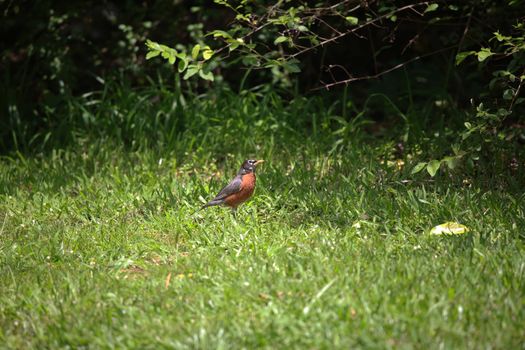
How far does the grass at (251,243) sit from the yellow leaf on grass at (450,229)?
0.36 ft

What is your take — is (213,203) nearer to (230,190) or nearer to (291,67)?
(230,190)

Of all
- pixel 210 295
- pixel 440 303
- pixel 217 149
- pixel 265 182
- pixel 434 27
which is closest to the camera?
Answer: pixel 440 303

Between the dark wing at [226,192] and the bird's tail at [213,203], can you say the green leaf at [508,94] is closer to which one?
the dark wing at [226,192]

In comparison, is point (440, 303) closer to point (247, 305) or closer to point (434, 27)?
point (247, 305)

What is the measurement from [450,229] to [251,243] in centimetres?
140

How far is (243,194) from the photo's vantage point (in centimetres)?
588

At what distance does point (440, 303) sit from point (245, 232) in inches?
76.8

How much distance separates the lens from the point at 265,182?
658cm

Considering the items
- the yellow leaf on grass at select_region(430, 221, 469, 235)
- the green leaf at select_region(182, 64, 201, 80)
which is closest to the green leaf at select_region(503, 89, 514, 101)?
the yellow leaf on grass at select_region(430, 221, 469, 235)

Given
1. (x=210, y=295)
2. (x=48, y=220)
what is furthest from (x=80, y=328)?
(x=48, y=220)

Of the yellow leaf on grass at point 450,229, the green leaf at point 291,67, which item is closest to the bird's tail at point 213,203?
the green leaf at point 291,67

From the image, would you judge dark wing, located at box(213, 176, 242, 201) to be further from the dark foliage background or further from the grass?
the dark foliage background

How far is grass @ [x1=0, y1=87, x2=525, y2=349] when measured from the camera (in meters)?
3.76

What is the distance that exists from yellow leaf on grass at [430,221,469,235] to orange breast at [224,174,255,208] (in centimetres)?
157
